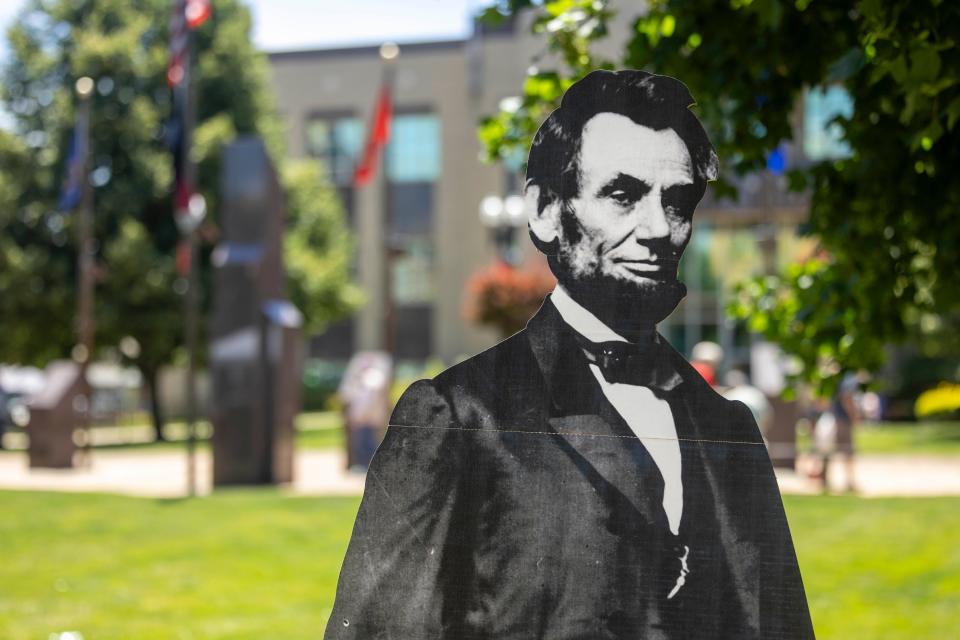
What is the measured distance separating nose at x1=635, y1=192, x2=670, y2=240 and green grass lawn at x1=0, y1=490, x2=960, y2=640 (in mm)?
4416

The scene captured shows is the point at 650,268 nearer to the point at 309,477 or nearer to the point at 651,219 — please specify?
the point at 651,219

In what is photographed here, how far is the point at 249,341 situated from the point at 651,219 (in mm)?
12656

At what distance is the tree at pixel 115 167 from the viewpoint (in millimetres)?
27484

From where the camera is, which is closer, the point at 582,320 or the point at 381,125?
the point at 582,320

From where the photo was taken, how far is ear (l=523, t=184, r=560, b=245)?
3057 mm

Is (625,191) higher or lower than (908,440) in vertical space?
higher

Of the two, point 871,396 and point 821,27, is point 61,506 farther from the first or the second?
point 871,396

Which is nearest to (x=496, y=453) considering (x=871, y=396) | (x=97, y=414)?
(x=871, y=396)

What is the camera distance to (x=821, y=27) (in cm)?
489

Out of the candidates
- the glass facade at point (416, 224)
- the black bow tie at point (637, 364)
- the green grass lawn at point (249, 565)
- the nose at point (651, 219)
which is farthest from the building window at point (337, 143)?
the black bow tie at point (637, 364)

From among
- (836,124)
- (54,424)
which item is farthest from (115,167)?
(836,124)

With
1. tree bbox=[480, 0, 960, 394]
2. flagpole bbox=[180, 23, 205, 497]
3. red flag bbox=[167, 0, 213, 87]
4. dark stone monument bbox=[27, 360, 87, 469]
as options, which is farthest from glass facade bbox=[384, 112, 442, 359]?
tree bbox=[480, 0, 960, 394]

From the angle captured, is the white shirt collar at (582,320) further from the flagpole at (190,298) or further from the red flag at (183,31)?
the red flag at (183,31)

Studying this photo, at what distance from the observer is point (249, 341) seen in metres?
15.1
